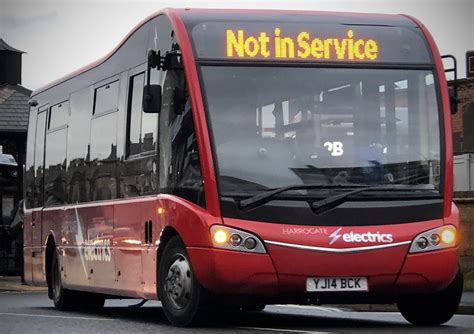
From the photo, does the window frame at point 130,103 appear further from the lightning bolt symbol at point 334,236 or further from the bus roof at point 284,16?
the lightning bolt symbol at point 334,236

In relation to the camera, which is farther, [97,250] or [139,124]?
[97,250]

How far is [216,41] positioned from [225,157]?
1196 millimetres

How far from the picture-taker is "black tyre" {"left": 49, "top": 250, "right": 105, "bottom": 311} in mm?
17922

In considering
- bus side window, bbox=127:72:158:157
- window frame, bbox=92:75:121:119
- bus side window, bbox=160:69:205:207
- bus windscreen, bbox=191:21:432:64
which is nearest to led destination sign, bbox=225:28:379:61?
bus windscreen, bbox=191:21:432:64

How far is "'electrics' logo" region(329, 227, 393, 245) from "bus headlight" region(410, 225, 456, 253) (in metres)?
0.26

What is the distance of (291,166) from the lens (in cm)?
1251

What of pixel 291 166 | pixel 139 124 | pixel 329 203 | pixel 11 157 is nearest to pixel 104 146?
pixel 139 124

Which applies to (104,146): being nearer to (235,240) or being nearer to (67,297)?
(67,297)

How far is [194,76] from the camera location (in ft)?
41.4

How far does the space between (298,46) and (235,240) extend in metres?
2.15

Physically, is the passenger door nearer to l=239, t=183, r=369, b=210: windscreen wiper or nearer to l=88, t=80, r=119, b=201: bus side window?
l=88, t=80, r=119, b=201: bus side window

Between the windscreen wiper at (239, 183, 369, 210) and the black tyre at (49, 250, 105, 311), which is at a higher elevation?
the windscreen wiper at (239, 183, 369, 210)

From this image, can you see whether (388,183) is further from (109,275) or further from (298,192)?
(109,275)

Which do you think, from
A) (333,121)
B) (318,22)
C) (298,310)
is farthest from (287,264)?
(298,310)
